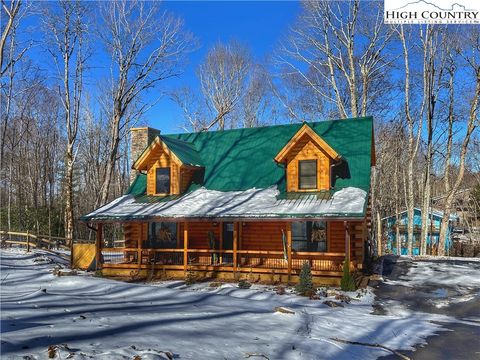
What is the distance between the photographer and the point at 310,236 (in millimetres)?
17297

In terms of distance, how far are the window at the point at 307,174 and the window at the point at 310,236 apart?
5.01 feet

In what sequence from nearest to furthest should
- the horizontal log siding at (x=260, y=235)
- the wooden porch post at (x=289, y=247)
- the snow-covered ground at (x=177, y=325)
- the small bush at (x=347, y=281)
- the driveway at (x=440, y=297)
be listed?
the snow-covered ground at (x=177, y=325)
the driveway at (x=440, y=297)
the small bush at (x=347, y=281)
the wooden porch post at (x=289, y=247)
the horizontal log siding at (x=260, y=235)

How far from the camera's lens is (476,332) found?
31.0 ft

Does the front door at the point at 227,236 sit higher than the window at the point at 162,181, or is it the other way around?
the window at the point at 162,181

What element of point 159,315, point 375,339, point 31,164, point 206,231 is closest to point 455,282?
point 375,339

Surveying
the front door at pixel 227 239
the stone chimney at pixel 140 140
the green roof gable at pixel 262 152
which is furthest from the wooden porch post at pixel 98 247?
the front door at pixel 227 239

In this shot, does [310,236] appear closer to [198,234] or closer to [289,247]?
[289,247]

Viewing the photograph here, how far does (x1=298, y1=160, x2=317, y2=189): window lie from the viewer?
1748 centimetres

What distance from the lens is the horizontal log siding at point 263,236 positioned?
17953 mm

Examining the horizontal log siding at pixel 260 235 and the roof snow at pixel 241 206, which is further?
the horizontal log siding at pixel 260 235

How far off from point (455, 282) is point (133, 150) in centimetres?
1642

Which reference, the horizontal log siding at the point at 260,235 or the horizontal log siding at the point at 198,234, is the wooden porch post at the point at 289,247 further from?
the horizontal log siding at the point at 198,234

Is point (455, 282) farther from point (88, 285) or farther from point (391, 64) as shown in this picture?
point (391, 64)

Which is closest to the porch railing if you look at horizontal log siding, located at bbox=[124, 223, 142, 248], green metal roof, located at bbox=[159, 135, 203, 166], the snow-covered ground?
horizontal log siding, located at bbox=[124, 223, 142, 248]
